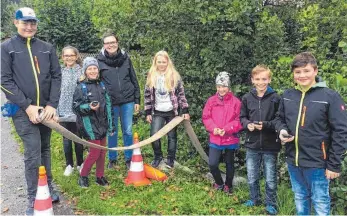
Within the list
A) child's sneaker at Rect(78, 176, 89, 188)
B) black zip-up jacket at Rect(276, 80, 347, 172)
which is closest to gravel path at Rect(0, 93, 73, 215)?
child's sneaker at Rect(78, 176, 89, 188)

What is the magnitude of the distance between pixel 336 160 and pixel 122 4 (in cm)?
438

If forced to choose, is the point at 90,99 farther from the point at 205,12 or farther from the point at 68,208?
the point at 205,12

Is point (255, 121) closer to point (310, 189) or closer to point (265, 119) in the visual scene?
point (265, 119)

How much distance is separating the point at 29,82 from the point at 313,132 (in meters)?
3.00

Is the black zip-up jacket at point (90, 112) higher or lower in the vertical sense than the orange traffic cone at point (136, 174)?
higher

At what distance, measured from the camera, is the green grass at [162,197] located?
15.3 feet

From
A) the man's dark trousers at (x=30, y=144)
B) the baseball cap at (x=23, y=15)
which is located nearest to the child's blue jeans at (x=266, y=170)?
the man's dark trousers at (x=30, y=144)

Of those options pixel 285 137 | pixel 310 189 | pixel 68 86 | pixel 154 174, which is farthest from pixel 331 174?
pixel 68 86

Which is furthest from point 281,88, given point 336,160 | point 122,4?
point 122,4

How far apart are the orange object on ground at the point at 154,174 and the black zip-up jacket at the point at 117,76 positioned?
1.04 meters

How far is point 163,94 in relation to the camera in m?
5.59

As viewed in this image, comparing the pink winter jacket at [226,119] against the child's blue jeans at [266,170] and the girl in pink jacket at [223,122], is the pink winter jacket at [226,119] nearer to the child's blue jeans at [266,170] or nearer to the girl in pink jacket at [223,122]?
the girl in pink jacket at [223,122]

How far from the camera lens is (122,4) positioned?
6.49 meters

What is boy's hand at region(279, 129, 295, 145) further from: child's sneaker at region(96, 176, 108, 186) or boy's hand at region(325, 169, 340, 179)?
child's sneaker at region(96, 176, 108, 186)
